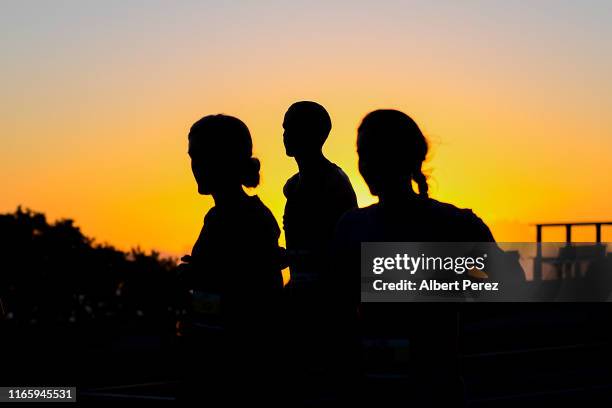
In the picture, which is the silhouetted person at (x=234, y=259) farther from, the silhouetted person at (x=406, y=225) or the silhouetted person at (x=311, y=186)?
the silhouetted person at (x=311, y=186)

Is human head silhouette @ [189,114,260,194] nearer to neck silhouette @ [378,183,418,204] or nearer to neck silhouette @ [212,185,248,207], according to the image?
neck silhouette @ [212,185,248,207]

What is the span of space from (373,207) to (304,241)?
77.8 inches

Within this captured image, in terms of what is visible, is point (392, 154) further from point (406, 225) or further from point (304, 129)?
point (304, 129)

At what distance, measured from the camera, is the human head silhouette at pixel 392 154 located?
3.77 m

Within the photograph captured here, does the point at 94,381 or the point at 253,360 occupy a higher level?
the point at 253,360

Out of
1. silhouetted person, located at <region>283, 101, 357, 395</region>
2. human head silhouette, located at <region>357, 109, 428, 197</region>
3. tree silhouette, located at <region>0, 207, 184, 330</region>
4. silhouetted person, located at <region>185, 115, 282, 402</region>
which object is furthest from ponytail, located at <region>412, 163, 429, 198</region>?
tree silhouette, located at <region>0, 207, 184, 330</region>

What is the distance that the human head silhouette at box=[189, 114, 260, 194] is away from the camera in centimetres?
447

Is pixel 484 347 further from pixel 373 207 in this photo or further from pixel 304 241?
pixel 373 207

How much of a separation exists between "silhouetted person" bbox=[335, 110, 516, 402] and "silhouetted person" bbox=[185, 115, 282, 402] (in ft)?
1.98

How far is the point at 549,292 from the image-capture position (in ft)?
65.4

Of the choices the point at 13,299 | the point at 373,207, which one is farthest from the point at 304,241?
the point at 13,299

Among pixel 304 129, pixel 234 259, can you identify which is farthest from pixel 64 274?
pixel 234 259

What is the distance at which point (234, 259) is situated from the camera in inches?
171

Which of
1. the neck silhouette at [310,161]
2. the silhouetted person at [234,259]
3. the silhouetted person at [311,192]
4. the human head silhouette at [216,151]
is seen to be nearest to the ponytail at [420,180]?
the silhouetted person at [234,259]
